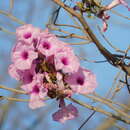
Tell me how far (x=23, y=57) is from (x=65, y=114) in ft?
0.78

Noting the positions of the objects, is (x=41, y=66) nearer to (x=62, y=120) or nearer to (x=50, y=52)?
(x=50, y=52)

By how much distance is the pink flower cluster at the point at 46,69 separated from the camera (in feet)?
4.09

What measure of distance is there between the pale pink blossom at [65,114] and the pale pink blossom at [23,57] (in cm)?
19

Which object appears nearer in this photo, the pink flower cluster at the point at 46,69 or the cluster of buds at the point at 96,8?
the pink flower cluster at the point at 46,69

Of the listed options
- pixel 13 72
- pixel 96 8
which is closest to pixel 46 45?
pixel 13 72

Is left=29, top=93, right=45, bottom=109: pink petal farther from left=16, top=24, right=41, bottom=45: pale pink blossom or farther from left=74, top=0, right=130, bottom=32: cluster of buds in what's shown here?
left=74, top=0, right=130, bottom=32: cluster of buds

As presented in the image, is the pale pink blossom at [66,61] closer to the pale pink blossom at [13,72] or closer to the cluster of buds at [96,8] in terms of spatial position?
the pale pink blossom at [13,72]

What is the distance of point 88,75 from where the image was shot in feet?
4.19

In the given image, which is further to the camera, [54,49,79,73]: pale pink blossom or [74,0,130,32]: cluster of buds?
[74,0,130,32]: cluster of buds

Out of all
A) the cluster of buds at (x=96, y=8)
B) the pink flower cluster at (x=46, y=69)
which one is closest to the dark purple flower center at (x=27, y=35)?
the pink flower cluster at (x=46, y=69)

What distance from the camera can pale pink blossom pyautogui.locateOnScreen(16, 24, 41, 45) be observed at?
1267mm

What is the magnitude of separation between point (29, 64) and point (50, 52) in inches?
2.9

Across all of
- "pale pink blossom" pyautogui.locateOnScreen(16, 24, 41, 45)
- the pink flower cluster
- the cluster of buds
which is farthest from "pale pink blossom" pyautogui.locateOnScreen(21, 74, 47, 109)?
the cluster of buds

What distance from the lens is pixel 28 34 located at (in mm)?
1285
